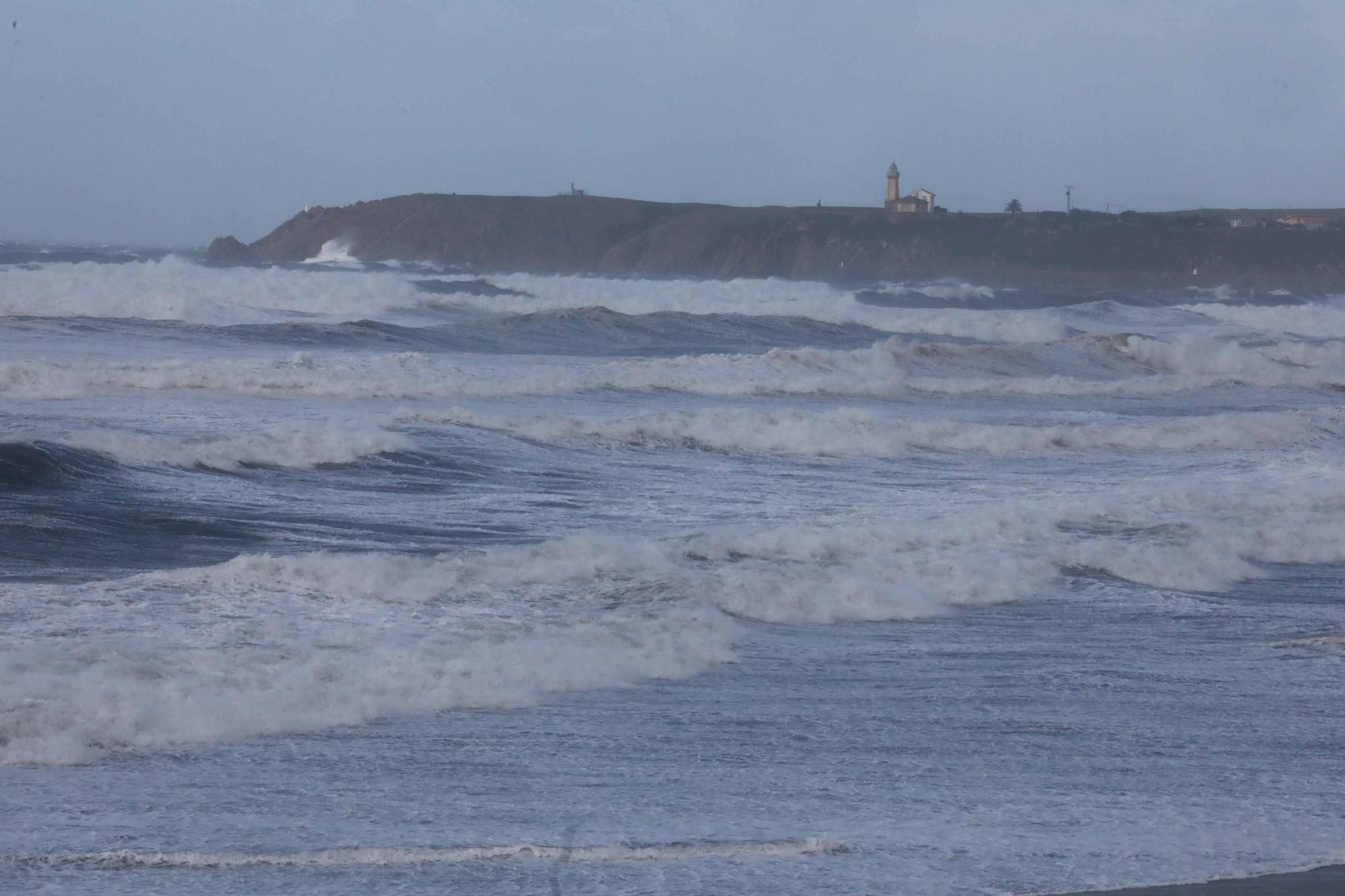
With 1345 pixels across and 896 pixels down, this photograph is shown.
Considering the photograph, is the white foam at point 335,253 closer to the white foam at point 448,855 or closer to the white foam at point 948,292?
the white foam at point 948,292

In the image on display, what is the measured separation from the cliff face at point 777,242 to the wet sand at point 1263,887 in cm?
7486

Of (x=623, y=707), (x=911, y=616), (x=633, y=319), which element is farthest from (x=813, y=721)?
(x=633, y=319)

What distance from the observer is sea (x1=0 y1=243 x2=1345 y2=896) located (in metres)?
3.94

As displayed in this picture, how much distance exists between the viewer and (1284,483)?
12.4 m

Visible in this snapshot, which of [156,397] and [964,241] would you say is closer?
[156,397]

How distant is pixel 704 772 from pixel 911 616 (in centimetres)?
288

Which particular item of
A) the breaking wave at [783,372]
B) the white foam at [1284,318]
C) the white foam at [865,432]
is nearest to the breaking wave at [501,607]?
the white foam at [865,432]

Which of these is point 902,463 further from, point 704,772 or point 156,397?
point 704,772

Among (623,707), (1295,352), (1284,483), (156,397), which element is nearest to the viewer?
(623,707)

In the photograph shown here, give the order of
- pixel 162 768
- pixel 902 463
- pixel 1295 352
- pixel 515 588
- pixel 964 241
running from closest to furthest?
pixel 162 768 → pixel 515 588 → pixel 902 463 → pixel 1295 352 → pixel 964 241

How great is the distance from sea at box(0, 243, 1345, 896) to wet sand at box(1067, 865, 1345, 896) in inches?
2.9

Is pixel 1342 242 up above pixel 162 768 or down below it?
above

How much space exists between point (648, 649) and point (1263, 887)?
2.89 m

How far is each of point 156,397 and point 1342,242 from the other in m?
75.7
